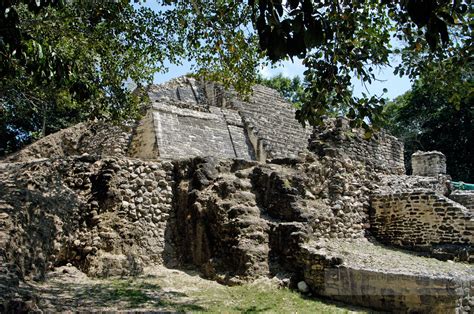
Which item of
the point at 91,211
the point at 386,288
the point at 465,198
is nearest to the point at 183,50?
the point at 91,211

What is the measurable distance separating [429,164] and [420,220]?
501cm

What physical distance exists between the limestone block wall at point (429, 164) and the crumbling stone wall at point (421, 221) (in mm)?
4363

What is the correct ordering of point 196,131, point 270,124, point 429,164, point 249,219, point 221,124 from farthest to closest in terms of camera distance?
point 270,124
point 429,164
point 221,124
point 196,131
point 249,219

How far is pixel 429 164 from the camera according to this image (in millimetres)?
15570

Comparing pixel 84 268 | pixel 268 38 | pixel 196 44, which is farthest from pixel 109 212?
pixel 268 38

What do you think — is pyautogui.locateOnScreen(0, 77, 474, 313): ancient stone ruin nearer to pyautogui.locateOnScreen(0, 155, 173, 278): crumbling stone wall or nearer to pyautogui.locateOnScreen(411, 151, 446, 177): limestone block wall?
pyautogui.locateOnScreen(0, 155, 173, 278): crumbling stone wall

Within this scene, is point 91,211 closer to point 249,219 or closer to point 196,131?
point 249,219

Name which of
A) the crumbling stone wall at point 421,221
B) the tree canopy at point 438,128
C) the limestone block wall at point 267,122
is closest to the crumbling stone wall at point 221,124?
the limestone block wall at point 267,122

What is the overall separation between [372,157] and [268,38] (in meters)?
9.45

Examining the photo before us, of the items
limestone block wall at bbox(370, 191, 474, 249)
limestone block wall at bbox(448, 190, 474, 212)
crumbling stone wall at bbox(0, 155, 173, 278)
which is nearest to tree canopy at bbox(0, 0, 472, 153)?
crumbling stone wall at bbox(0, 155, 173, 278)

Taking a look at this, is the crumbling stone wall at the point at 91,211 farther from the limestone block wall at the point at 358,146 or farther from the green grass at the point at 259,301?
the limestone block wall at the point at 358,146

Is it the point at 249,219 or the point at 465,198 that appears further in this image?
the point at 465,198

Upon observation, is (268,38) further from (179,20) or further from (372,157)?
(372,157)

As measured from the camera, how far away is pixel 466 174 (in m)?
27.6
